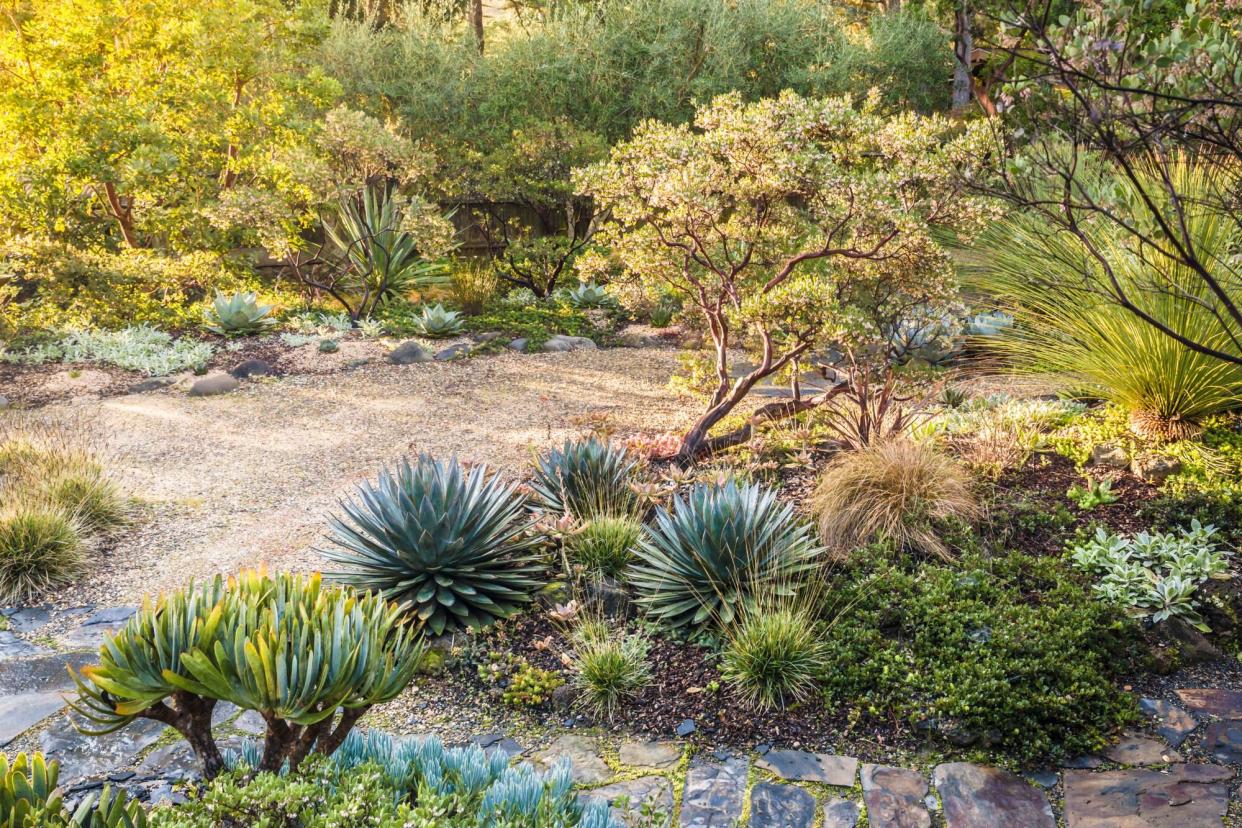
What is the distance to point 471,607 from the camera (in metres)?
4.08

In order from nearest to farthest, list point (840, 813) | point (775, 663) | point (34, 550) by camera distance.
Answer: point (840, 813) → point (775, 663) → point (34, 550)

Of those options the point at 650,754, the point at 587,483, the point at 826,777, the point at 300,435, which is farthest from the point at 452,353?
the point at 826,777

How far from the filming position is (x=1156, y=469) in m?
4.80

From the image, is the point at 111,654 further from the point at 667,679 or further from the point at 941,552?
the point at 941,552

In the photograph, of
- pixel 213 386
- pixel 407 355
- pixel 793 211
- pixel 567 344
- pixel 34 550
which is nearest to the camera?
pixel 34 550

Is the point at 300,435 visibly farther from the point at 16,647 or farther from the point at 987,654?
the point at 987,654

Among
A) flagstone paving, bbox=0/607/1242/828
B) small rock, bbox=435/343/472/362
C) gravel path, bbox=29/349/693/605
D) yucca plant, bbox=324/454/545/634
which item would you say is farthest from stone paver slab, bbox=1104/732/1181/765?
small rock, bbox=435/343/472/362

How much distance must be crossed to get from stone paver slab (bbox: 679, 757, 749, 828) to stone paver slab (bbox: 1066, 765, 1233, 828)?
105 centimetres

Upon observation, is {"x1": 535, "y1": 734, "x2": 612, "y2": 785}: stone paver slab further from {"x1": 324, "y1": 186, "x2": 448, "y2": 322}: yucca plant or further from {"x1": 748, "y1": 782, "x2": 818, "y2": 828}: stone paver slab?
{"x1": 324, "y1": 186, "x2": 448, "y2": 322}: yucca plant

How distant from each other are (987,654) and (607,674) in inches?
57.8

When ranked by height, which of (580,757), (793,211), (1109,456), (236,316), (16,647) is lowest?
(16,647)

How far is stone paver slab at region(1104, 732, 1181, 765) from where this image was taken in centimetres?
316

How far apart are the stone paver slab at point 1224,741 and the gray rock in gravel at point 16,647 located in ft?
15.0

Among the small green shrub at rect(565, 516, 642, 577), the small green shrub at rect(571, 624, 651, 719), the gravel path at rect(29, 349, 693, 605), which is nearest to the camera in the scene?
the small green shrub at rect(571, 624, 651, 719)
